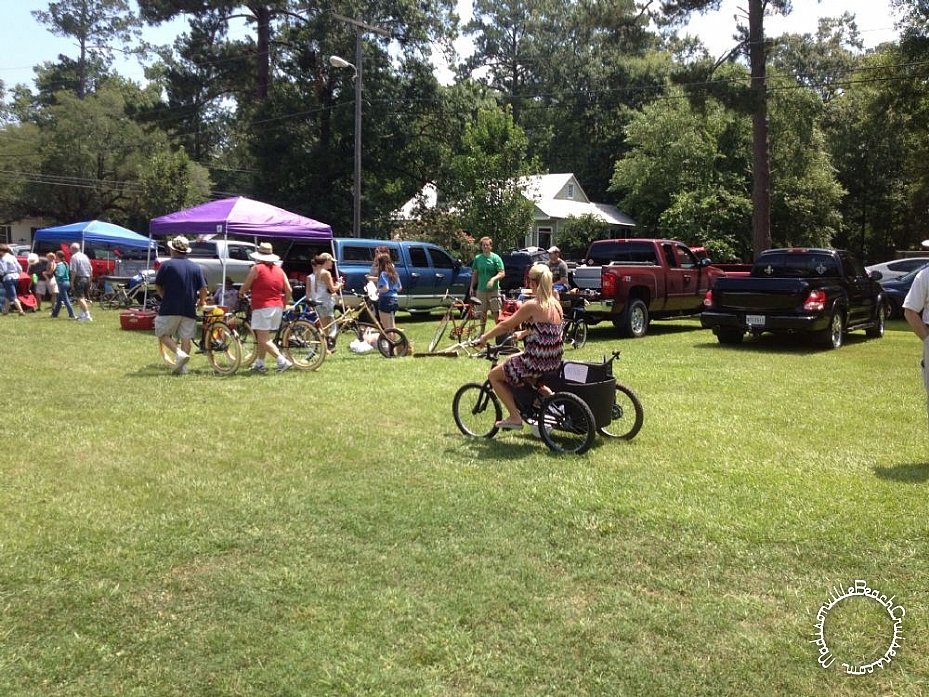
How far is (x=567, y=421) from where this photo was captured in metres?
6.49

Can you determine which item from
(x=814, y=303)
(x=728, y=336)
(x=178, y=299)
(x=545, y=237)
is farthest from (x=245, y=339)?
(x=545, y=237)

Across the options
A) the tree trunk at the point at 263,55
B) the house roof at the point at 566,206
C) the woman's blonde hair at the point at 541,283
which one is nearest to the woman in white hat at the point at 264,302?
the woman's blonde hair at the point at 541,283

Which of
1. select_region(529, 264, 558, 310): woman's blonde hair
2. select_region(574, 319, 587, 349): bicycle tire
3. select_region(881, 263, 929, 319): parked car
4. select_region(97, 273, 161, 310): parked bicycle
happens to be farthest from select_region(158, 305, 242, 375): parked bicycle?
select_region(881, 263, 929, 319): parked car

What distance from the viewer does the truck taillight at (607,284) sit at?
14961mm

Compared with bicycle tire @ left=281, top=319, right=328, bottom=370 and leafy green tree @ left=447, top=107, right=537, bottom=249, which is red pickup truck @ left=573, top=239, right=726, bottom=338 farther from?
leafy green tree @ left=447, top=107, right=537, bottom=249

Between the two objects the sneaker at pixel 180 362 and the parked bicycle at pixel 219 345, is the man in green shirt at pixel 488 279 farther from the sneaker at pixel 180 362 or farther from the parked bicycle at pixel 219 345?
the sneaker at pixel 180 362

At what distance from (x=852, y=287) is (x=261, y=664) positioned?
527 inches

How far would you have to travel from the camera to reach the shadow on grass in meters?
5.71

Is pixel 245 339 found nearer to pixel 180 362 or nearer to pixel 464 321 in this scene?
pixel 180 362

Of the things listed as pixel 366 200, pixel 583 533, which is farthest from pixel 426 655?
pixel 366 200

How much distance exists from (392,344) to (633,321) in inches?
202

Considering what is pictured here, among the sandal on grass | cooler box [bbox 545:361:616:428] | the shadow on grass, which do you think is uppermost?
cooler box [bbox 545:361:616:428]

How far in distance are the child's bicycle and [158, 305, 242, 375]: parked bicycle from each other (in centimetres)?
450

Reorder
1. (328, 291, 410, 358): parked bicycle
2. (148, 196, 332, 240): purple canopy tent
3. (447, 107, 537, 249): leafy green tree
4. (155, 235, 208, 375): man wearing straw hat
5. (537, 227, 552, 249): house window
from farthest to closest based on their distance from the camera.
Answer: (537, 227, 552, 249): house window, (447, 107, 537, 249): leafy green tree, (148, 196, 332, 240): purple canopy tent, (328, 291, 410, 358): parked bicycle, (155, 235, 208, 375): man wearing straw hat
